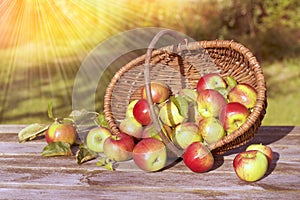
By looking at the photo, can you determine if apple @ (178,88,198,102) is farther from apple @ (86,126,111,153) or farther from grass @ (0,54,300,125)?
grass @ (0,54,300,125)

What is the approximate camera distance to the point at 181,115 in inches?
74.2

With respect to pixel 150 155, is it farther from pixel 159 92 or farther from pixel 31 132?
pixel 31 132

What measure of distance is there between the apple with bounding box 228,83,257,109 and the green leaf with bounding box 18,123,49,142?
86 cm

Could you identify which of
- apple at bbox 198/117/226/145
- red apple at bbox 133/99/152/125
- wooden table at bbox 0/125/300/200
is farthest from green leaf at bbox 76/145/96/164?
apple at bbox 198/117/226/145

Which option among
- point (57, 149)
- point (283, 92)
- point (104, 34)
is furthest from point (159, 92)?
point (104, 34)

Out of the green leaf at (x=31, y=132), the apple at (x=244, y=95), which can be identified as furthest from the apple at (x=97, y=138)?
the apple at (x=244, y=95)

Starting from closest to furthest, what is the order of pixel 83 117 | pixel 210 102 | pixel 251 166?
pixel 251 166
pixel 210 102
pixel 83 117

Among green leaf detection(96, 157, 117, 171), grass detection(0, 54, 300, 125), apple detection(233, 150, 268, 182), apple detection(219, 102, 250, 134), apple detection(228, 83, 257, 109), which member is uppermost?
apple detection(228, 83, 257, 109)

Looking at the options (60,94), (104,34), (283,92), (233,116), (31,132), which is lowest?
(60,94)

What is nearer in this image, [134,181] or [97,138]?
[134,181]

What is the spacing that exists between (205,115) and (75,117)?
64 cm

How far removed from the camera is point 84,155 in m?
1.92

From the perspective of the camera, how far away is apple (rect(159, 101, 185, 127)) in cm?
189

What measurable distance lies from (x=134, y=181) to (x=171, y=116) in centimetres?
32
